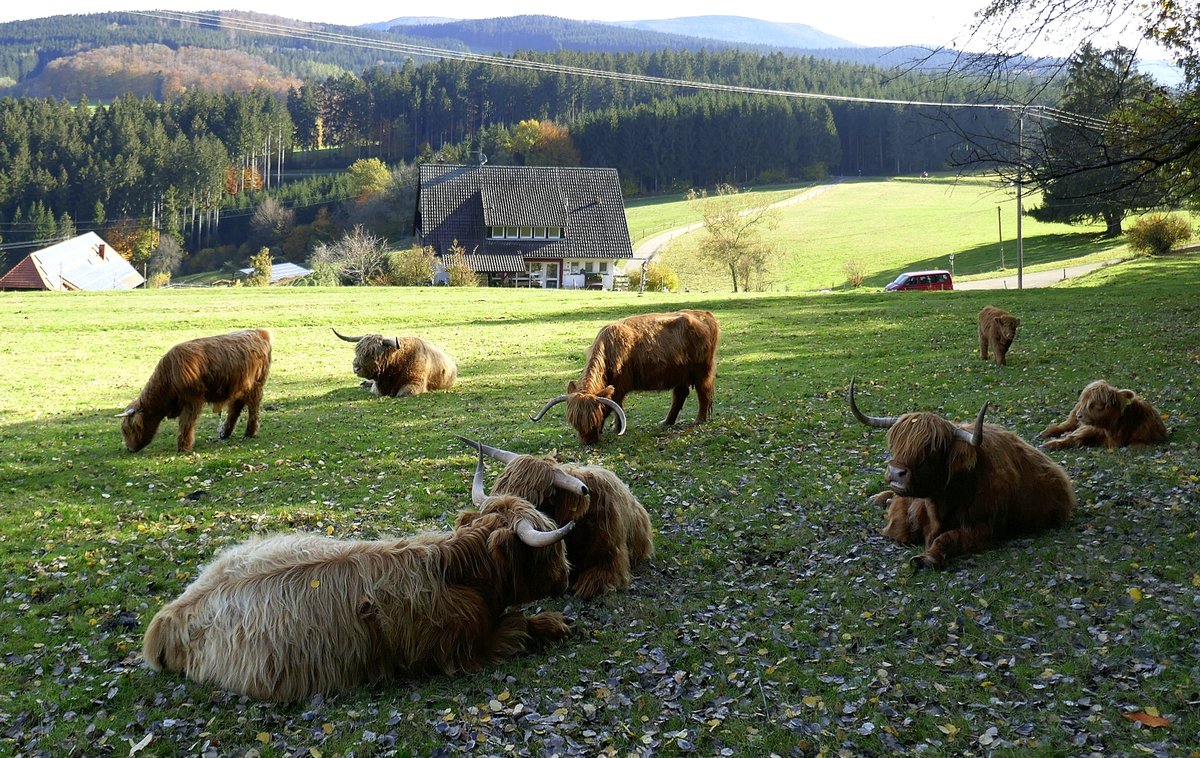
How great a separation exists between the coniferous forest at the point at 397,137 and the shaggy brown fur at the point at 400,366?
243 feet

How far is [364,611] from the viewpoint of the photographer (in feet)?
24.2

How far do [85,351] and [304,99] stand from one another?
5623 inches

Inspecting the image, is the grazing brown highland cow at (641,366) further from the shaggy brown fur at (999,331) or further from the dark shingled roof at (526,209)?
the dark shingled roof at (526,209)

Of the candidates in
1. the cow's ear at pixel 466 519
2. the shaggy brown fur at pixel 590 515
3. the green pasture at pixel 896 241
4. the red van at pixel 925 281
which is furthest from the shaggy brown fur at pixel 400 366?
the green pasture at pixel 896 241

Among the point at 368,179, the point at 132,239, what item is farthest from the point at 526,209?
the point at 132,239

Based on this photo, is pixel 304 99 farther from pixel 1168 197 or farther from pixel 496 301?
pixel 1168 197

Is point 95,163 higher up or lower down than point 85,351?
higher up

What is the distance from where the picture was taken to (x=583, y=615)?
8656 mm

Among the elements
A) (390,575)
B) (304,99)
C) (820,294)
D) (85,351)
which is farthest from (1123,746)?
(304,99)

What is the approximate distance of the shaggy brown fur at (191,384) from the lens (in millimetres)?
15203

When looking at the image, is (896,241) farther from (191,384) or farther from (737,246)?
(191,384)

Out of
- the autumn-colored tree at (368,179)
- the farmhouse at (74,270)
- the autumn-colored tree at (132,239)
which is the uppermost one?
the autumn-colored tree at (368,179)

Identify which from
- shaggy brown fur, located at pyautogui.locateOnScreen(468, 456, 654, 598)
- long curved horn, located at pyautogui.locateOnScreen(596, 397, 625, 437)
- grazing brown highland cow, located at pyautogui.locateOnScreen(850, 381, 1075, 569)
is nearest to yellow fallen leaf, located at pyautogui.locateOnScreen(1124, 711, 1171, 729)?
grazing brown highland cow, located at pyautogui.locateOnScreen(850, 381, 1075, 569)

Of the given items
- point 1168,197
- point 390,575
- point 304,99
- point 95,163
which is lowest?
point 390,575
